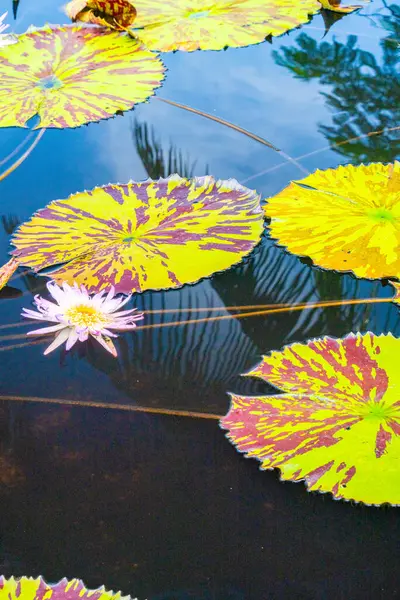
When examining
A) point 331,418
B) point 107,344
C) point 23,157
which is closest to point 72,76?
point 23,157

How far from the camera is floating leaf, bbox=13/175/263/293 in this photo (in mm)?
1772

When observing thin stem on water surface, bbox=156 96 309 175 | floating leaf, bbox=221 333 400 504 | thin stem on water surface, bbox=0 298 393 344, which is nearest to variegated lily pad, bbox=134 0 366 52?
thin stem on water surface, bbox=156 96 309 175

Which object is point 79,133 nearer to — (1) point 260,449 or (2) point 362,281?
(2) point 362,281

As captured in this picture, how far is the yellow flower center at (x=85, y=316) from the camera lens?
1.62 metres

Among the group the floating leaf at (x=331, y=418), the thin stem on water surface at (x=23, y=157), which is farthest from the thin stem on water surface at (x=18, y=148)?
the floating leaf at (x=331, y=418)

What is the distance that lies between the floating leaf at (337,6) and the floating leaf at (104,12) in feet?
3.03

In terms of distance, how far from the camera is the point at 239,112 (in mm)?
2582

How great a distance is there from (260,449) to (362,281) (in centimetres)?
66

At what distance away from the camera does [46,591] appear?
986 mm

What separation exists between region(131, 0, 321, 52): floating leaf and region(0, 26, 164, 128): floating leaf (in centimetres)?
15

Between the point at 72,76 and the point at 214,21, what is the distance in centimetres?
78

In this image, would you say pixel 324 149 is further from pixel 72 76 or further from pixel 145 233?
pixel 72 76

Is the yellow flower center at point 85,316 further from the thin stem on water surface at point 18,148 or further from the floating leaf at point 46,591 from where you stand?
the thin stem on water surface at point 18,148

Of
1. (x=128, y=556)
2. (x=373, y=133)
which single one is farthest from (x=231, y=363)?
(x=373, y=133)
